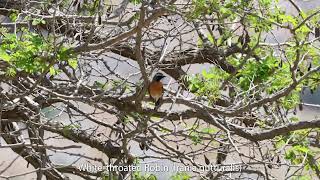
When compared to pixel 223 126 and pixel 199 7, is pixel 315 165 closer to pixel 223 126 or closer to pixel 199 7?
pixel 223 126

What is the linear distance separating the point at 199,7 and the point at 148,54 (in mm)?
1664

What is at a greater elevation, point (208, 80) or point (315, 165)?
point (208, 80)

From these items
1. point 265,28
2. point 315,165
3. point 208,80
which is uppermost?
point 265,28

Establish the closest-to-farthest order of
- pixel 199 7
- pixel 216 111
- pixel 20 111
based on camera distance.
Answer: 1. pixel 199 7
2. pixel 216 111
3. pixel 20 111

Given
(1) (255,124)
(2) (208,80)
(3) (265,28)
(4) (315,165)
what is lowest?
(4) (315,165)

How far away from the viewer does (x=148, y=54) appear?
14.1 ft

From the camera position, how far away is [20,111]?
389cm

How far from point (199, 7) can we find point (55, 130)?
1.45 m

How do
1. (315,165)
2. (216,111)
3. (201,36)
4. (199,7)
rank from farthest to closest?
(201,36) → (315,165) → (216,111) → (199,7)

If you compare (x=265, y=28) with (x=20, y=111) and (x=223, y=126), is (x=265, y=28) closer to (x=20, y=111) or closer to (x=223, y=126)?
(x=223, y=126)

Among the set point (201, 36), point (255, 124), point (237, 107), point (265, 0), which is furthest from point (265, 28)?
point (201, 36)

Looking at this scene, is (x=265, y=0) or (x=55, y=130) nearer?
(x=265, y=0)

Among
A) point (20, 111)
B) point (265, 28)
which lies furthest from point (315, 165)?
point (20, 111)

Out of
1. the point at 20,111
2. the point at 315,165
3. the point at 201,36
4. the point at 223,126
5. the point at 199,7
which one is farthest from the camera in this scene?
the point at 201,36
